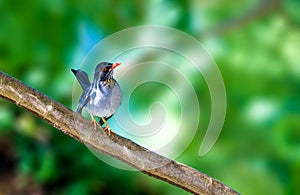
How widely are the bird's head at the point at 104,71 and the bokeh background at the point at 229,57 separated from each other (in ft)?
1.85

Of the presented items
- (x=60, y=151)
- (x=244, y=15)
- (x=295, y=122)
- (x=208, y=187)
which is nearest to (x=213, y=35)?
(x=244, y=15)

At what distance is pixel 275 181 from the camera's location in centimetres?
90

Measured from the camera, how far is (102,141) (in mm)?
265

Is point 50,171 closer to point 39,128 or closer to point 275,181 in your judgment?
point 39,128

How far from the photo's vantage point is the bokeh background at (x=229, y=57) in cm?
88

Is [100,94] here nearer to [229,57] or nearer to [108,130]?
[108,130]

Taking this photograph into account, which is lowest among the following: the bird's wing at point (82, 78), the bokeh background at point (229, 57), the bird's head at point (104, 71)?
the bird's wing at point (82, 78)

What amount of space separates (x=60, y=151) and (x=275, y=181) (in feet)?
1.49

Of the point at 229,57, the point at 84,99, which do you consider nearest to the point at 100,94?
the point at 84,99

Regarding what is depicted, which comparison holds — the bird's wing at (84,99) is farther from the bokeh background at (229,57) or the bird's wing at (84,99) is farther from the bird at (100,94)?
the bokeh background at (229,57)

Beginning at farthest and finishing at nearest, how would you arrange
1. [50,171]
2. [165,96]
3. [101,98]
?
[50,171] < [165,96] < [101,98]

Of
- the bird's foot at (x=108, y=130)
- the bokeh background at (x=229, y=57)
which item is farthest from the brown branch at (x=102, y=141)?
the bokeh background at (x=229, y=57)

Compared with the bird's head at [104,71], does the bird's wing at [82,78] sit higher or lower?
lower

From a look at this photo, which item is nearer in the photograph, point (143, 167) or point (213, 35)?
point (143, 167)
